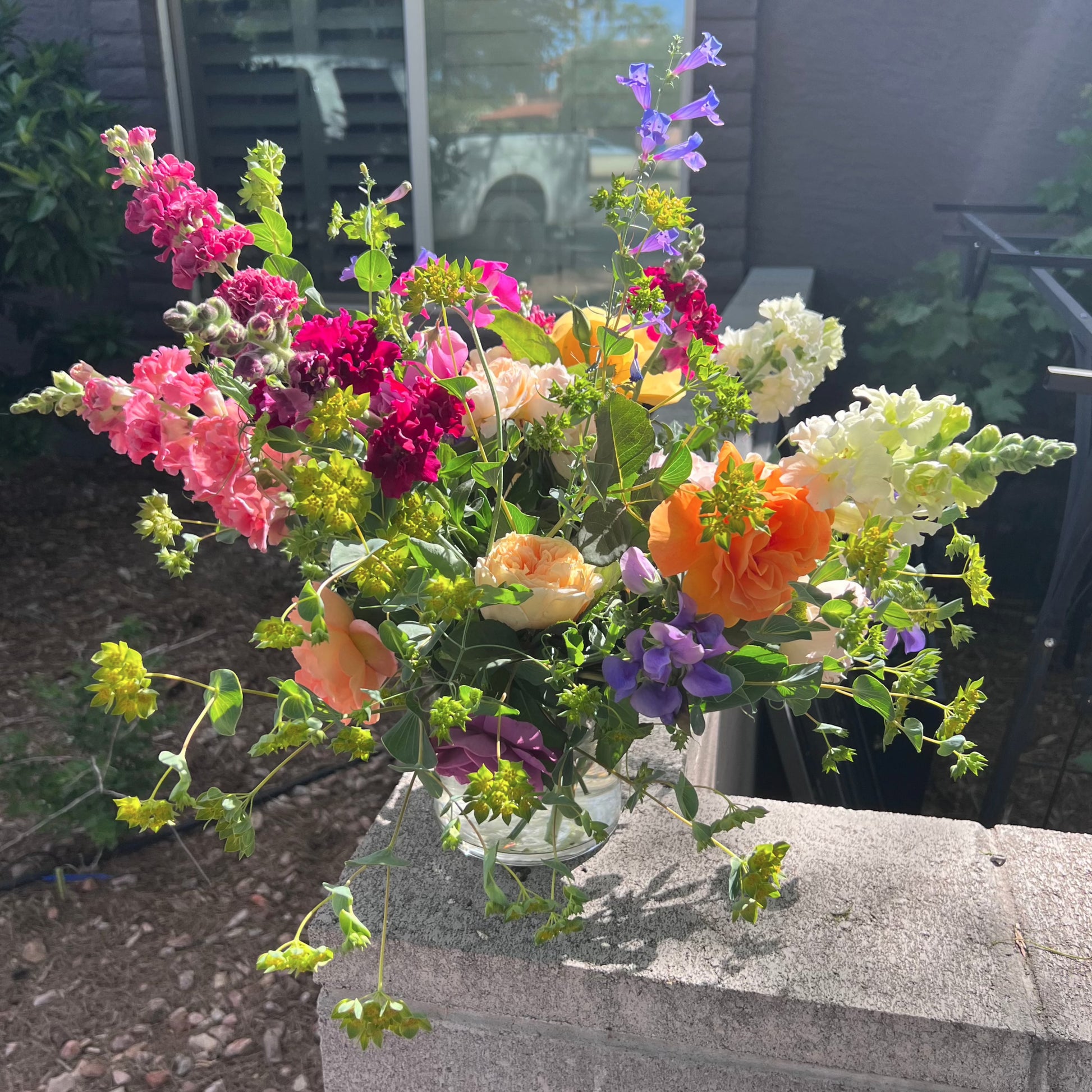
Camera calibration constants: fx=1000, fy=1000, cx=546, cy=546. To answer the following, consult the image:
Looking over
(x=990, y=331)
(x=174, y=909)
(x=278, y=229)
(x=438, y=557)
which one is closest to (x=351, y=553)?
(x=438, y=557)

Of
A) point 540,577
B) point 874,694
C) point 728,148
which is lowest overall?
point 874,694

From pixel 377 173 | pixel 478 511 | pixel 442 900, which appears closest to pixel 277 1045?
pixel 442 900

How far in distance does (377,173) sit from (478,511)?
4540 millimetres

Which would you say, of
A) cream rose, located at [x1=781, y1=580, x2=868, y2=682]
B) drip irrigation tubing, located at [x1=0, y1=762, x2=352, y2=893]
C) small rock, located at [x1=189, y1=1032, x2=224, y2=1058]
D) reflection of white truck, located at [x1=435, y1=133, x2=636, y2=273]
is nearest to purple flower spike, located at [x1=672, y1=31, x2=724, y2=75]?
cream rose, located at [x1=781, y1=580, x2=868, y2=682]

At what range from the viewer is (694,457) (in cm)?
87

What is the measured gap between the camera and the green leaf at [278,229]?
0.84m

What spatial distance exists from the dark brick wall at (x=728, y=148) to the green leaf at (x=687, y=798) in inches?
155

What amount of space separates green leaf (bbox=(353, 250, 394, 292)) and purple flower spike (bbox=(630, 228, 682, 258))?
22cm

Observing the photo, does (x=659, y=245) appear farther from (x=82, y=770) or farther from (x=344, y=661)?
(x=82, y=770)

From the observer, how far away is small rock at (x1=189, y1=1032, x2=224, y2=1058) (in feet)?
6.13

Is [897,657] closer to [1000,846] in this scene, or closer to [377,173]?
[1000,846]

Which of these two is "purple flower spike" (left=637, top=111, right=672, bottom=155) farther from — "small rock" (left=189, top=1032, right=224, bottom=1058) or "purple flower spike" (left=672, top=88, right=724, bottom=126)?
"small rock" (left=189, top=1032, right=224, bottom=1058)

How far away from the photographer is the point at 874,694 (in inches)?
33.4

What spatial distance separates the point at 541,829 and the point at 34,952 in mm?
1624
